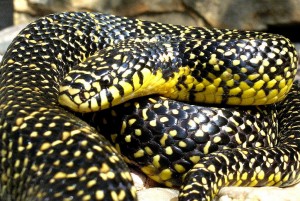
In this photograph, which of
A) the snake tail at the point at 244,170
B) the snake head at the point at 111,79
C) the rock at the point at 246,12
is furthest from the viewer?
the rock at the point at 246,12

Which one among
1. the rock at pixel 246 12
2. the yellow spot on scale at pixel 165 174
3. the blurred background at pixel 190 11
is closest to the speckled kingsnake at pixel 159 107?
the yellow spot on scale at pixel 165 174

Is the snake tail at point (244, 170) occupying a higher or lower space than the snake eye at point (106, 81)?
lower

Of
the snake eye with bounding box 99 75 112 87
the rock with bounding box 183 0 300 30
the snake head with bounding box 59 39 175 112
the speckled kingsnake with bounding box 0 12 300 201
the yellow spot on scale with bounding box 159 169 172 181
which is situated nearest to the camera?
the speckled kingsnake with bounding box 0 12 300 201

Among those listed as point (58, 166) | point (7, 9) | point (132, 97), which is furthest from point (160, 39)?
point (7, 9)

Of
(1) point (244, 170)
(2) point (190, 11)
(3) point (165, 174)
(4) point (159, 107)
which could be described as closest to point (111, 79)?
(4) point (159, 107)

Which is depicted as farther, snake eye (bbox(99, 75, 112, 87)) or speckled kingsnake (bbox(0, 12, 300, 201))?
snake eye (bbox(99, 75, 112, 87))

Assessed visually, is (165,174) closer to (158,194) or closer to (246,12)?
(158,194)

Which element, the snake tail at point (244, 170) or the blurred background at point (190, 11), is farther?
the blurred background at point (190, 11)

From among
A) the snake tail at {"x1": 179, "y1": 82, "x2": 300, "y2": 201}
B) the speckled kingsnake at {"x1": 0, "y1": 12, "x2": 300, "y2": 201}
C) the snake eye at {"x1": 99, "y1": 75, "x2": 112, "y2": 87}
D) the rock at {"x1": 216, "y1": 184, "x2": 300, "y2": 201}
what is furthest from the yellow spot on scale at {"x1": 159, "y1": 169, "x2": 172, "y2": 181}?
the snake eye at {"x1": 99, "y1": 75, "x2": 112, "y2": 87}

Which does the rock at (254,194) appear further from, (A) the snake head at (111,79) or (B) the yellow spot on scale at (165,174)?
(A) the snake head at (111,79)

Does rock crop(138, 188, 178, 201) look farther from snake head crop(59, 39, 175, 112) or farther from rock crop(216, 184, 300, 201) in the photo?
snake head crop(59, 39, 175, 112)
